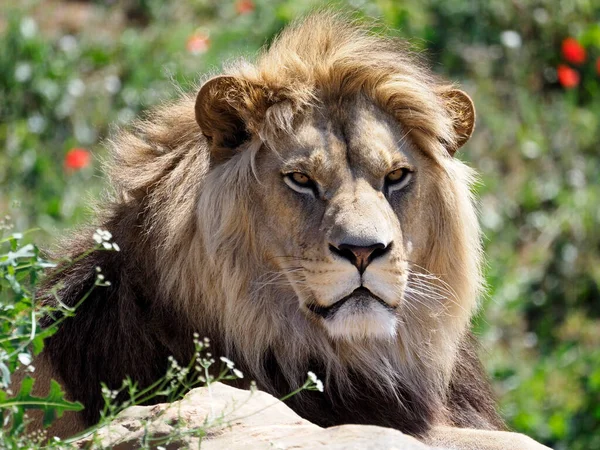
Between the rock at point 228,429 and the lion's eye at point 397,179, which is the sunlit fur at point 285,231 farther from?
the rock at point 228,429

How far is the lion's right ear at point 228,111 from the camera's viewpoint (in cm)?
431

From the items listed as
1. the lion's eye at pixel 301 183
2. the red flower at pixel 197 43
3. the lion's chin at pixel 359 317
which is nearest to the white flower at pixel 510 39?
the red flower at pixel 197 43

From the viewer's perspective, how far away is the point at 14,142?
8672 mm

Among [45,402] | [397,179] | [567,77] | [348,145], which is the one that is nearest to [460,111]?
[397,179]

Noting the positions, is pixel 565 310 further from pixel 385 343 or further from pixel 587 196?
pixel 385 343

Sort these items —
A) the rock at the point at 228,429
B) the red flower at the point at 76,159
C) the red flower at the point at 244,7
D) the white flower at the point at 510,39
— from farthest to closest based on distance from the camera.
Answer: the white flower at the point at 510,39, the red flower at the point at 244,7, the red flower at the point at 76,159, the rock at the point at 228,429

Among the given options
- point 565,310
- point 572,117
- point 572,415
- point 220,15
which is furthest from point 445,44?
point 572,415

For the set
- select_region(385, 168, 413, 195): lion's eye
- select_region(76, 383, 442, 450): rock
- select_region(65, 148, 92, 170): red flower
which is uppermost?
select_region(65, 148, 92, 170): red flower

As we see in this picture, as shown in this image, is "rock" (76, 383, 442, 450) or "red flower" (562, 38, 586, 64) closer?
"rock" (76, 383, 442, 450)

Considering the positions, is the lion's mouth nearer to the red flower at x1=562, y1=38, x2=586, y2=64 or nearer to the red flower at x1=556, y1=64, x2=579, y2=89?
the red flower at x1=556, y1=64, x2=579, y2=89

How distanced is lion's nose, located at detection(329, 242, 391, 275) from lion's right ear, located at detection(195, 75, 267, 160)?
0.76 metres

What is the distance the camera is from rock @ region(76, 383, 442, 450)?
3.01 meters

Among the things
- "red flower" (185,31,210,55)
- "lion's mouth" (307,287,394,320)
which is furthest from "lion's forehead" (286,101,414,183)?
"red flower" (185,31,210,55)

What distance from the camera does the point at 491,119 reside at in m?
9.70
